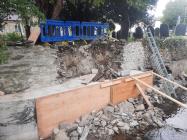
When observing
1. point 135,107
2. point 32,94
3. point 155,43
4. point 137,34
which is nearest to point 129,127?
point 135,107

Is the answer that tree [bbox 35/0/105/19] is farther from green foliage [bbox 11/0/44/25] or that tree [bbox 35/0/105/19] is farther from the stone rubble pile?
the stone rubble pile

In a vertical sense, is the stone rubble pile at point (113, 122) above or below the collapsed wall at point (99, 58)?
below

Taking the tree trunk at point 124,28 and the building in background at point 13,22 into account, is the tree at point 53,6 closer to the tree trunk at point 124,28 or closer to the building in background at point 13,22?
the building in background at point 13,22

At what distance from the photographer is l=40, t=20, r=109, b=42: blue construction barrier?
30.2 feet

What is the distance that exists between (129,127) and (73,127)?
201cm

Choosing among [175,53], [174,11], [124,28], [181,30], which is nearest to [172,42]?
[175,53]

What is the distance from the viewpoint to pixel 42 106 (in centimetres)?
686

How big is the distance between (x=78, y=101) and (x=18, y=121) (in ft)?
7.08

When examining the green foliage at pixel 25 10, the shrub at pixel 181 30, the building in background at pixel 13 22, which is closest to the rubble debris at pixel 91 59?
the building in background at pixel 13 22

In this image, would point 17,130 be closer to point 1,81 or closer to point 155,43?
point 1,81

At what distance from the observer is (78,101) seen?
25.8 feet

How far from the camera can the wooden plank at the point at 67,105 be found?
274 inches

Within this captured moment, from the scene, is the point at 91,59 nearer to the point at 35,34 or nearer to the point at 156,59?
the point at 35,34

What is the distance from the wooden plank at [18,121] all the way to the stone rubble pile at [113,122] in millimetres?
894
